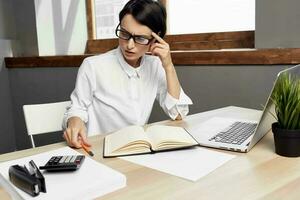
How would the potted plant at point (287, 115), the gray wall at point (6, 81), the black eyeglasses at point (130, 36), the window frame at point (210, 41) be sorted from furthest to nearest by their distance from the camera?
1. the gray wall at point (6, 81)
2. the window frame at point (210, 41)
3. the black eyeglasses at point (130, 36)
4. the potted plant at point (287, 115)

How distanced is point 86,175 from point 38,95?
2.16m

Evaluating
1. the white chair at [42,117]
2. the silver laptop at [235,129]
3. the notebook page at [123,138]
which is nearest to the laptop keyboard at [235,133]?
the silver laptop at [235,129]

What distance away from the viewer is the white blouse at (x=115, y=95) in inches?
53.1

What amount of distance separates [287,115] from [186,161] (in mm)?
295

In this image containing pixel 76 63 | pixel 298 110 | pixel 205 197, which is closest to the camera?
pixel 205 197

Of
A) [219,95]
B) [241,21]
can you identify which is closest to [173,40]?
[241,21]

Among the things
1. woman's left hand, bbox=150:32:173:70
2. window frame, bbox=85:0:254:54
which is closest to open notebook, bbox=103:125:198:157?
woman's left hand, bbox=150:32:173:70

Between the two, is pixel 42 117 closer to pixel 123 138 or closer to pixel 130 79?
pixel 130 79

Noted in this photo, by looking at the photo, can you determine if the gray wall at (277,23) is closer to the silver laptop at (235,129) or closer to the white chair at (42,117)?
the silver laptop at (235,129)

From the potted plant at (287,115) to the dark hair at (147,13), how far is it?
614 millimetres

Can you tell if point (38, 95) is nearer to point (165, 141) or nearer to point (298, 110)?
point (165, 141)

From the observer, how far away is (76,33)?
9.00 feet

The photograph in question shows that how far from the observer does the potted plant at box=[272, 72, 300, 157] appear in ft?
2.75

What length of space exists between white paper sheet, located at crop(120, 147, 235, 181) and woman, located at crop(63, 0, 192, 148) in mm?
458
